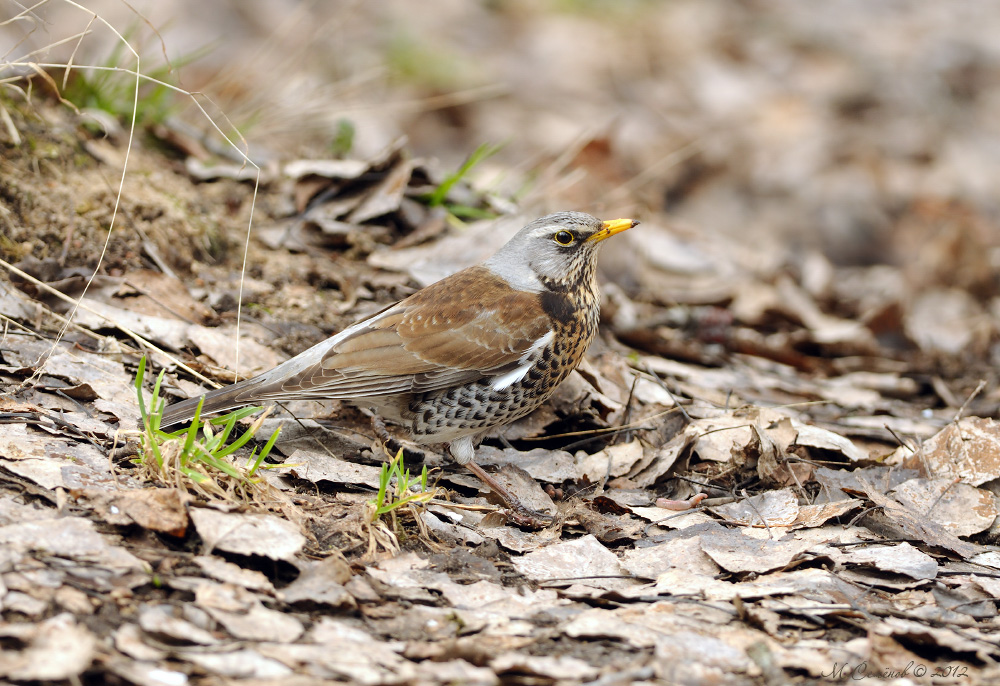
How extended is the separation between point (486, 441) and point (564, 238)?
1177 millimetres

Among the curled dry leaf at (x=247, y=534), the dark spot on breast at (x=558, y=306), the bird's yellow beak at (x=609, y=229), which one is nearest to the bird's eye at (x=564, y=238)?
the bird's yellow beak at (x=609, y=229)

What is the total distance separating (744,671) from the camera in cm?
A: 288

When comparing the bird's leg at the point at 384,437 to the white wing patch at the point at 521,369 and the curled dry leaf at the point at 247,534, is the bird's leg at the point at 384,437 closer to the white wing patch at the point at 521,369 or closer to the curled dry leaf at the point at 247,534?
the white wing patch at the point at 521,369

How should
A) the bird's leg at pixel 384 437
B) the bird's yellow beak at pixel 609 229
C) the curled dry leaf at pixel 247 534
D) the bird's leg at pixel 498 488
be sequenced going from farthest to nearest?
the bird's yellow beak at pixel 609 229 < the bird's leg at pixel 384 437 < the bird's leg at pixel 498 488 < the curled dry leaf at pixel 247 534

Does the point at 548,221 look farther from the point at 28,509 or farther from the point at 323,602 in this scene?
the point at 28,509

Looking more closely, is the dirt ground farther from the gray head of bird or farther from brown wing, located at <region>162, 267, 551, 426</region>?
the gray head of bird

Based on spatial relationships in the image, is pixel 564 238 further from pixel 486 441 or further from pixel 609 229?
pixel 486 441

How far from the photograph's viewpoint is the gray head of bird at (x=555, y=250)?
4879mm

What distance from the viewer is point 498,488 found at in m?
4.23

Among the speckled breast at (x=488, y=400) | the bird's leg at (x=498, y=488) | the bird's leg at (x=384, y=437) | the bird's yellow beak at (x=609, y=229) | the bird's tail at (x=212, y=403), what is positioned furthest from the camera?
the bird's yellow beak at (x=609, y=229)

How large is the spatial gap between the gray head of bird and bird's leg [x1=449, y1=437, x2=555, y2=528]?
96cm

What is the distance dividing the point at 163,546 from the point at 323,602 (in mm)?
622

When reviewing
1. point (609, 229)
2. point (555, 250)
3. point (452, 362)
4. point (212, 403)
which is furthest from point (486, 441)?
point (212, 403)

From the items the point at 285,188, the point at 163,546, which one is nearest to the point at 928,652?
the point at 163,546
